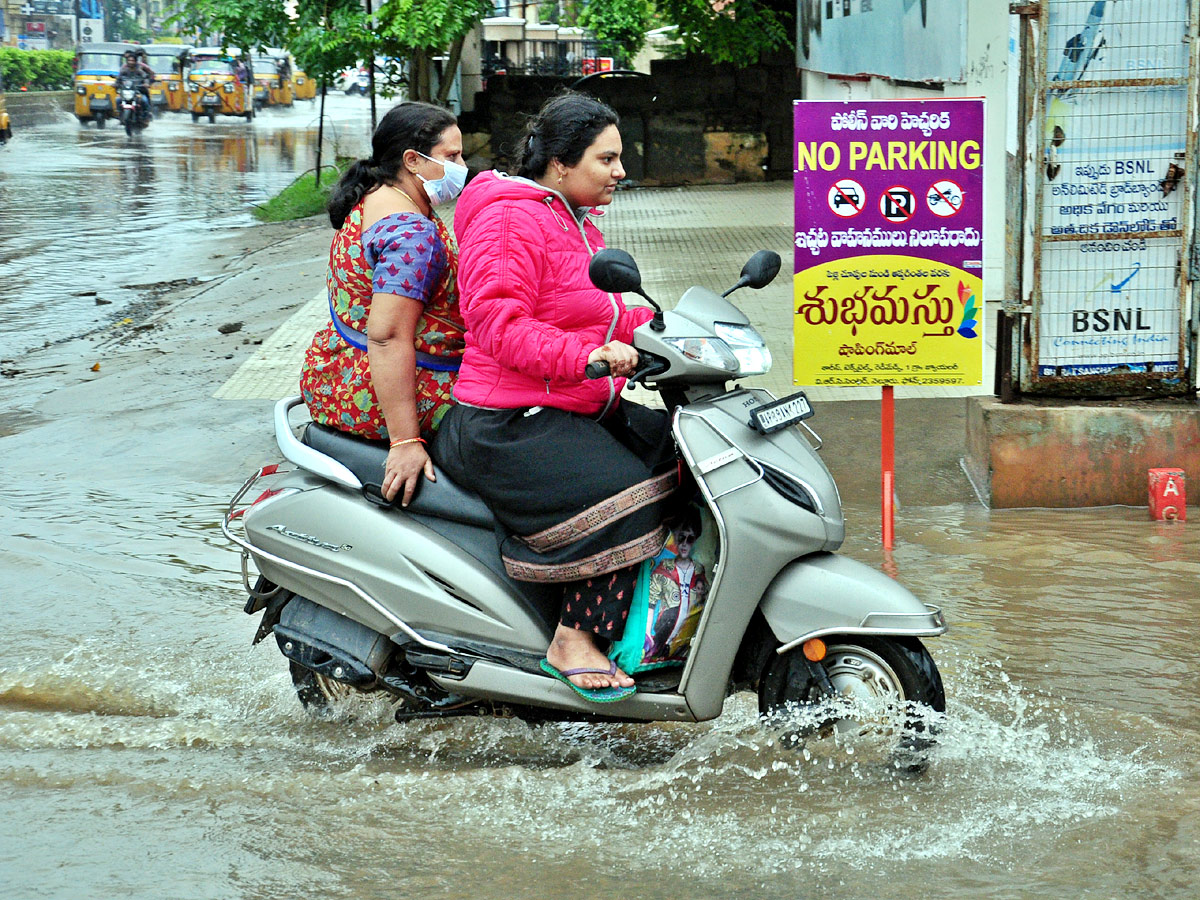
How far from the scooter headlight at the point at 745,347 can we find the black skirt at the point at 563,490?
0.35 meters

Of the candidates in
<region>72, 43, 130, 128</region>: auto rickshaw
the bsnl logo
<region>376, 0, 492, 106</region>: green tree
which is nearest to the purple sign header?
the bsnl logo

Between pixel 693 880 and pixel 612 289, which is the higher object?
pixel 612 289

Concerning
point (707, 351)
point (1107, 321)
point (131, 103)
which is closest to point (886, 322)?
point (1107, 321)

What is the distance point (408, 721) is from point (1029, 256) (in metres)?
3.49

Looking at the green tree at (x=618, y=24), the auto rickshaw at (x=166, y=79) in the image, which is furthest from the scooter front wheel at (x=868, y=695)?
the auto rickshaw at (x=166, y=79)

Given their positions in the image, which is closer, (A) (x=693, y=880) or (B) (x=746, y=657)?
(A) (x=693, y=880)

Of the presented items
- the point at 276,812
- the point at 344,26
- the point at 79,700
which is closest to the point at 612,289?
the point at 276,812

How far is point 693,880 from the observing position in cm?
308

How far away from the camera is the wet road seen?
39.1 ft

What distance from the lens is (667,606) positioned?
11.3 ft

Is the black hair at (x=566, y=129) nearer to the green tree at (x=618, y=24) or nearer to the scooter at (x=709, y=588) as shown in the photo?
the scooter at (x=709, y=588)

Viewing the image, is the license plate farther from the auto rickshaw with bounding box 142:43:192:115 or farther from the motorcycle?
the auto rickshaw with bounding box 142:43:192:115

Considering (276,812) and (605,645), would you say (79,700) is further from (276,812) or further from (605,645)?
(605,645)

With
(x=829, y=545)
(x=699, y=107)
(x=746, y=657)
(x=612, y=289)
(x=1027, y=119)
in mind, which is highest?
(x=699, y=107)
